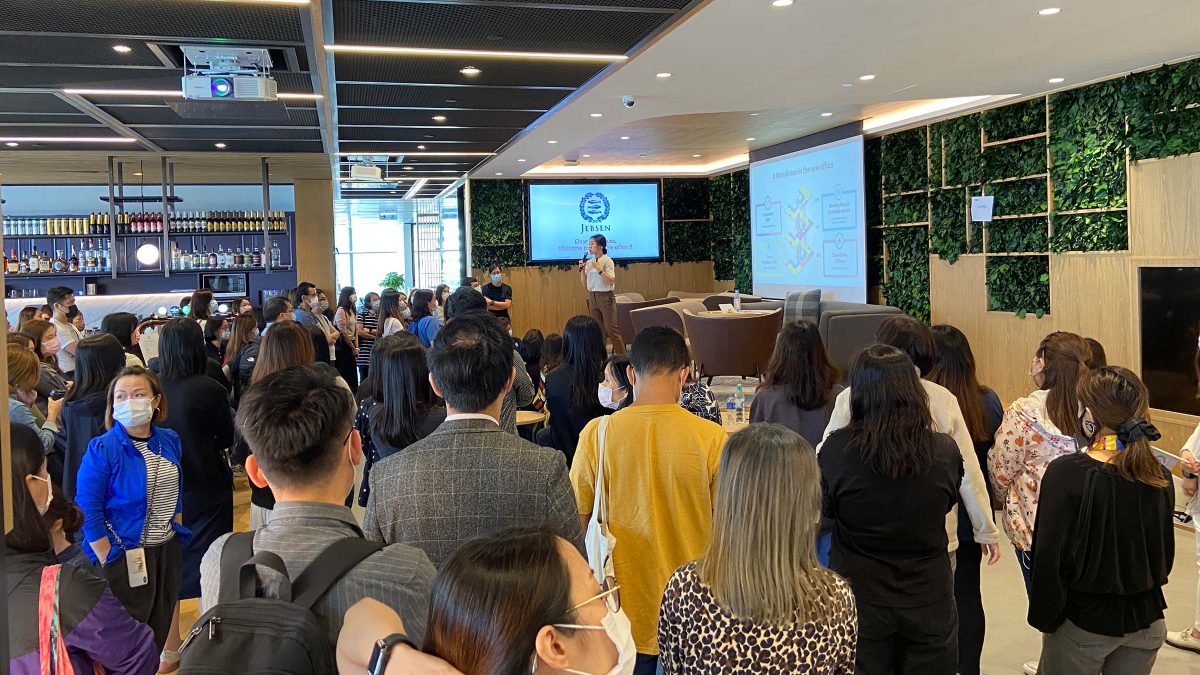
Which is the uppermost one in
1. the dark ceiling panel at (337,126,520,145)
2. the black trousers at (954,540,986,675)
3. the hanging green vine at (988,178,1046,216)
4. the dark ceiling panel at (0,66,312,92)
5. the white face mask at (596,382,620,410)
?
the dark ceiling panel at (337,126,520,145)

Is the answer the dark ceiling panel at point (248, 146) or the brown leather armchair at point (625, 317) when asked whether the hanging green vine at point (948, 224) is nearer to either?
the brown leather armchair at point (625, 317)

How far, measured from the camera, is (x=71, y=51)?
17.2 feet

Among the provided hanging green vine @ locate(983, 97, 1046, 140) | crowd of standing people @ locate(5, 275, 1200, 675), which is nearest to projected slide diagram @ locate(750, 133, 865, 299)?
hanging green vine @ locate(983, 97, 1046, 140)

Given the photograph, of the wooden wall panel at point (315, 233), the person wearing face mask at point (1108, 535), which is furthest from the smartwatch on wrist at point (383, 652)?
the wooden wall panel at point (315, 233)

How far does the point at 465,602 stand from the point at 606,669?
0.73ft

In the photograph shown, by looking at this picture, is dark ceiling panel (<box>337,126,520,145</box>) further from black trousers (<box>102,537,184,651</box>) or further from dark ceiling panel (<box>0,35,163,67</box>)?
black trousers (<box>102,537,184,651</box>)

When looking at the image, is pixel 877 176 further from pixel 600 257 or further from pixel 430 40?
pixel 430 40

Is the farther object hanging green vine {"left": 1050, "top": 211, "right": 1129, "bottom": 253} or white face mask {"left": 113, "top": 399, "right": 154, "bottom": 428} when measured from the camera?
hanging green vine {"left": 1050, "top": 211, "right": 1129, "bottom": 253}

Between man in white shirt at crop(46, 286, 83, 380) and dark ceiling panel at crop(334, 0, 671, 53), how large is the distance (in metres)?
2.94

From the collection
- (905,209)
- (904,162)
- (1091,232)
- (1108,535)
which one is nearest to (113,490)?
(1108,535)

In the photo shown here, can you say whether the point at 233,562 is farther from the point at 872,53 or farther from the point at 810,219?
the point at 810,219

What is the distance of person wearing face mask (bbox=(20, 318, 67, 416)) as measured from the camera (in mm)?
4688

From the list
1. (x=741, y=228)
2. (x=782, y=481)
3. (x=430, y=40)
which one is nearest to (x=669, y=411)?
(x=782, y=481)

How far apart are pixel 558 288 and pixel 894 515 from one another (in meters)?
14.0
